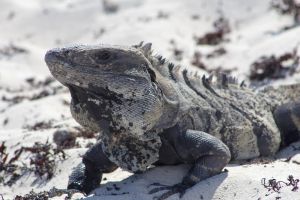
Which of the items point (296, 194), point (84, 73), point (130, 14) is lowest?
point (296, 194)

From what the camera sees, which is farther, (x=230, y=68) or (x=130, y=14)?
(x=130, y=14)

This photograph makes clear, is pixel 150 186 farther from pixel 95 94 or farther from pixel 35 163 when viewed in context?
pixel 35 163

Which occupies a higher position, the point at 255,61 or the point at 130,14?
the point at 130,14

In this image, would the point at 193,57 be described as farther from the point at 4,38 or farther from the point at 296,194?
the point at 296,194

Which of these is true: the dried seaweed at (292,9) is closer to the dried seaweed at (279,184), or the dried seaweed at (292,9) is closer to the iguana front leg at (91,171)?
the iguana front leg at (91,171)

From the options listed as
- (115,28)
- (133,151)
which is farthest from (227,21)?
(133,151)

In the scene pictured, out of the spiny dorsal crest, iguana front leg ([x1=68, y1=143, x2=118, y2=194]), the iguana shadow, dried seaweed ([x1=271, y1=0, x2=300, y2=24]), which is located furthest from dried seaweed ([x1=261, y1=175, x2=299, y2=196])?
dried seaweed ([x1=271, y1=0, x2=300, y2=24])

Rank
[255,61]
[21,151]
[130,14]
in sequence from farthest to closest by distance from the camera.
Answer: [130,14] < [255,61] < [21,151]
